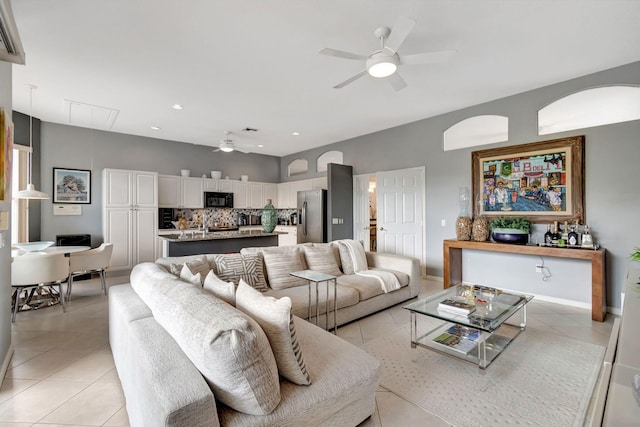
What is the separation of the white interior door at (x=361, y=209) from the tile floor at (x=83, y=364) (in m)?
2.79

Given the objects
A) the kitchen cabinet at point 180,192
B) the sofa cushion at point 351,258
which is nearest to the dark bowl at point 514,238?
the sofa cushion at point 351,258

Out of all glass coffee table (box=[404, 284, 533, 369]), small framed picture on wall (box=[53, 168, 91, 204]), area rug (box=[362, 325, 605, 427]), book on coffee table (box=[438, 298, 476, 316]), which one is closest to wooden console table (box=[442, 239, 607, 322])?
area rug (box=[362, 325, 605, 427])

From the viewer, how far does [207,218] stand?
7.16m

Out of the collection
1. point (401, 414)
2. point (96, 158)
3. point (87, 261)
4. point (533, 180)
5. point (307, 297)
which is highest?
point (96, 158)

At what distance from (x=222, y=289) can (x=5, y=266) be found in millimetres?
1936

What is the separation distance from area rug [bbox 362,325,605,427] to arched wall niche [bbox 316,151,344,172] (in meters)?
4.87

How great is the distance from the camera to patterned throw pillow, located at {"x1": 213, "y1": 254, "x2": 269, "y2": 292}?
2.92 m

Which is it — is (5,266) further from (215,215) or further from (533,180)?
(533,180)

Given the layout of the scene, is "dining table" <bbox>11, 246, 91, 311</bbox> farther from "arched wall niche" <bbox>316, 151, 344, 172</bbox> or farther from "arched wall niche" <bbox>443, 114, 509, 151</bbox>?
"arched wall niche" <bbox>443, 114, 509, 151</bbox>

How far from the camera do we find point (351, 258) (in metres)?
3.86

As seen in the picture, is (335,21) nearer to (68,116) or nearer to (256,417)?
(256,417)

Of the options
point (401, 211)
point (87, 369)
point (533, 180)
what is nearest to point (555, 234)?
point (533, 180)

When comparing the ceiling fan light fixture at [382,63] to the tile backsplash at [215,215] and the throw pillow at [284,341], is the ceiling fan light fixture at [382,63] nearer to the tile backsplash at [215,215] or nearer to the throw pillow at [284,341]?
the throw pillow at [284,341]

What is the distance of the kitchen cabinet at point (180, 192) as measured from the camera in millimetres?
6285
